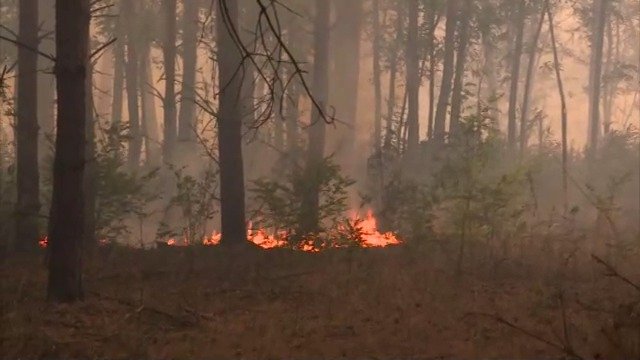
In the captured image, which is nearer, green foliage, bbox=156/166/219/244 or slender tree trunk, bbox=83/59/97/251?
slender tree trunk, bbox=83/59/97/251

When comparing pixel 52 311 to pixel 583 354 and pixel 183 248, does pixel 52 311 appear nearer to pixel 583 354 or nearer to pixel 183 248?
pixel 183 248

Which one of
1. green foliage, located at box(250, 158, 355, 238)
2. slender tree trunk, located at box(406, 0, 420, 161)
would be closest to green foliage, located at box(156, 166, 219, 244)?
green foliage, located at box(250, 158, 355, 238)

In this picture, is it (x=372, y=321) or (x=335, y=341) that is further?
(x=372, y=321)

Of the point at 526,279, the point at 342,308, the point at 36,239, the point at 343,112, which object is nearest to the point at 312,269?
the point at 342,308

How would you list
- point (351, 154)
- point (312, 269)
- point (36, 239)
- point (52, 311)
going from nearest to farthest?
point (52, 311)
point (312, 269)
point (36, 239)
point (351, 154)

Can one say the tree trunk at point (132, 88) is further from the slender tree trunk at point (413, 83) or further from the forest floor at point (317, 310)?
the forest floor at point (317, 310)

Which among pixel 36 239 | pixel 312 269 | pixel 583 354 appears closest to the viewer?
pixel 583 354

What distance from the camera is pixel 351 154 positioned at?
28953mm

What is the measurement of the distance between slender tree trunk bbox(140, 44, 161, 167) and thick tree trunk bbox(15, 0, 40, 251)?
1414 centimetres

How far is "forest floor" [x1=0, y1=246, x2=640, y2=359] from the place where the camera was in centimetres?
665

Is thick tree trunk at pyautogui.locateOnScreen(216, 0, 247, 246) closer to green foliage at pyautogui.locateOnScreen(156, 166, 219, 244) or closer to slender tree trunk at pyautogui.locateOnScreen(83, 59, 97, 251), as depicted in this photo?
green foliage at pyautogui.locateOnScreen(156, 166, 219, 244)

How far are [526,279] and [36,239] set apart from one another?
27.2 feet

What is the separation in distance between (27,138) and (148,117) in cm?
2738

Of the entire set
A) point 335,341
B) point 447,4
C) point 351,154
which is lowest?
point 335,341
